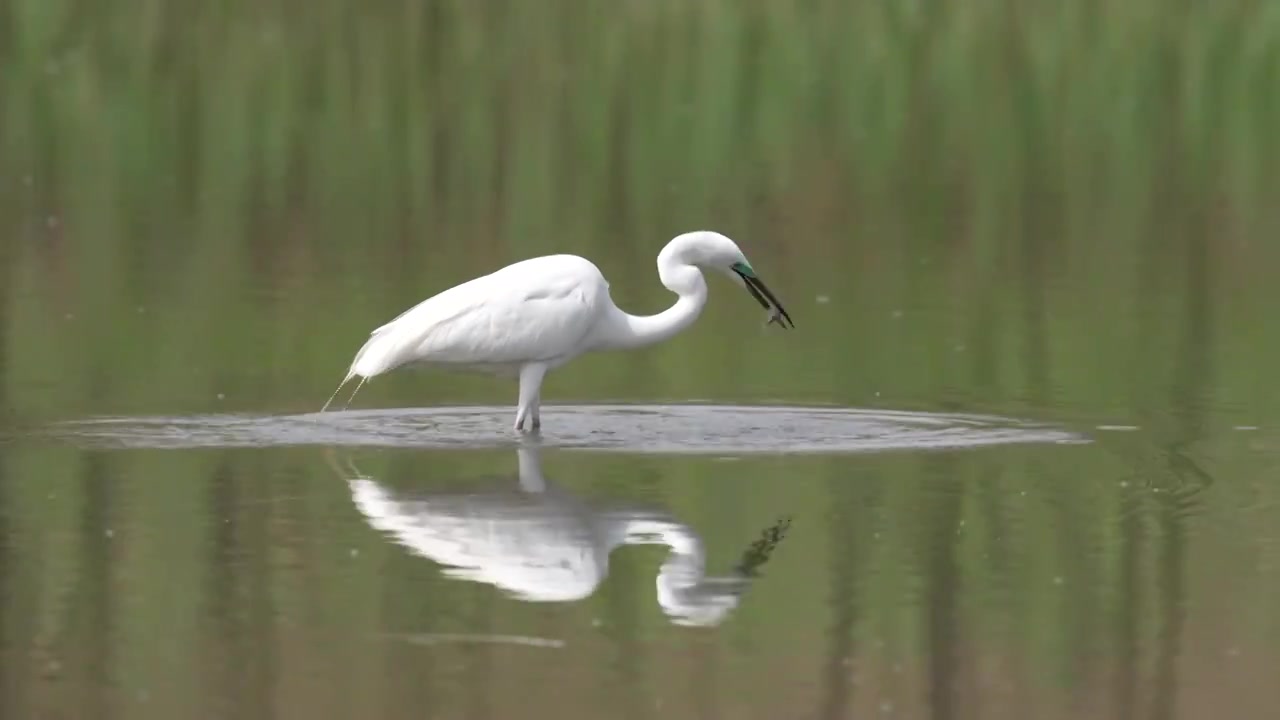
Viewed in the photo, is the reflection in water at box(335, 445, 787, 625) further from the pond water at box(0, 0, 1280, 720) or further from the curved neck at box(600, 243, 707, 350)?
the curved neck at box(600, 243, 707, 350)

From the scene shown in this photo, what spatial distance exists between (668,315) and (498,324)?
879 mm

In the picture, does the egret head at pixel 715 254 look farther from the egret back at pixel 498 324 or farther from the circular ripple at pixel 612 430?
the circular ripple at pixel 612 430

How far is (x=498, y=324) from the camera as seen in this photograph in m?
10.5

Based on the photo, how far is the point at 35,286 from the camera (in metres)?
14.2

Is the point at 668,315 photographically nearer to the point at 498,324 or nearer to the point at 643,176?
the point at 498,324

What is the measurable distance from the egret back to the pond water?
27cm

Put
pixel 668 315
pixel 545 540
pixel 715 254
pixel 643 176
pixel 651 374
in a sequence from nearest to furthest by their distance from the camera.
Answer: pixel 545 540
pixel 715 254
pixel 668 315
pixel 651 374
pixel 643 176

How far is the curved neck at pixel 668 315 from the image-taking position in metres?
11.0

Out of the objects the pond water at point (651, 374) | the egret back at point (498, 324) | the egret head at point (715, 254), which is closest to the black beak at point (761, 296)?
the egret head at point (715, 254)

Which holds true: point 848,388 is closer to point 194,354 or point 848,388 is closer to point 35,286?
point 194,354

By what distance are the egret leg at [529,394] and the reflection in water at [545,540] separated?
0.95 metres

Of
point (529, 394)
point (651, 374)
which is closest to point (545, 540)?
point (529, 394)

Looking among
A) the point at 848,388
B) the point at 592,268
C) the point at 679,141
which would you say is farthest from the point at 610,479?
the point at 679,141

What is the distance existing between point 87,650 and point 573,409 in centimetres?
445
